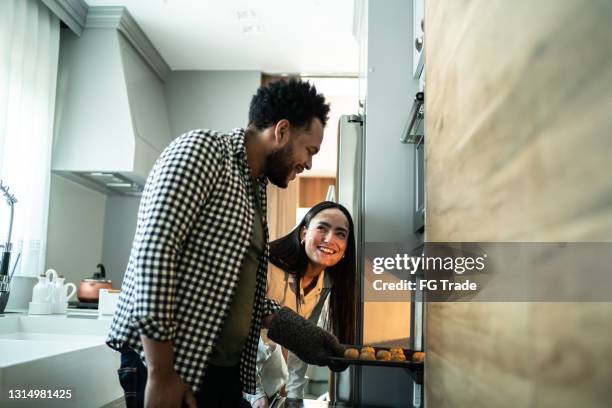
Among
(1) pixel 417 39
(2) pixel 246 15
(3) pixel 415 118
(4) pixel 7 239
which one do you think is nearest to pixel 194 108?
(2) pixel 246 15

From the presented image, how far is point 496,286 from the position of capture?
0.66 ft

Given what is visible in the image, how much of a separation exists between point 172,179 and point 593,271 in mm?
682

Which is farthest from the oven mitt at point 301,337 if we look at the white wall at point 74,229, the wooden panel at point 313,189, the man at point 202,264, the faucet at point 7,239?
the wooden panel at point 313,189

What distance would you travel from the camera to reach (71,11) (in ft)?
8.76

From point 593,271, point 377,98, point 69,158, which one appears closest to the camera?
point 593,271

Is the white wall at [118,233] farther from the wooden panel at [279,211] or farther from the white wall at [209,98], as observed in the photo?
the wooden panel at [279,211]

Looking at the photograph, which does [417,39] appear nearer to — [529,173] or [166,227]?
[166,227]

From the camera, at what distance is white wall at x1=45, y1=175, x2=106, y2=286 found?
2.79m

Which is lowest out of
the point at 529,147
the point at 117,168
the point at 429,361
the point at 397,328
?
the point at 397,328

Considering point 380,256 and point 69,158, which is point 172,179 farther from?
point 69,158

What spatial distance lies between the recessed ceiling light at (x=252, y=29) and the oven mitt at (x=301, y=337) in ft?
6.78

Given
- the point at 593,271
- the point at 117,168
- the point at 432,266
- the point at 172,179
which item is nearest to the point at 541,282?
the point at 593,271

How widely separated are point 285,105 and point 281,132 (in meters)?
0.06

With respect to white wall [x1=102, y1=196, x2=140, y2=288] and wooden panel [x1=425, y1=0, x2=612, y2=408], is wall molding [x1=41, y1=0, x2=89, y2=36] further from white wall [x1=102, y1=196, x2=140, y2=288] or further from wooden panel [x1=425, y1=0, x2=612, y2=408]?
wooden panel [x1=425, y1=0, x2=612, y2=408]
